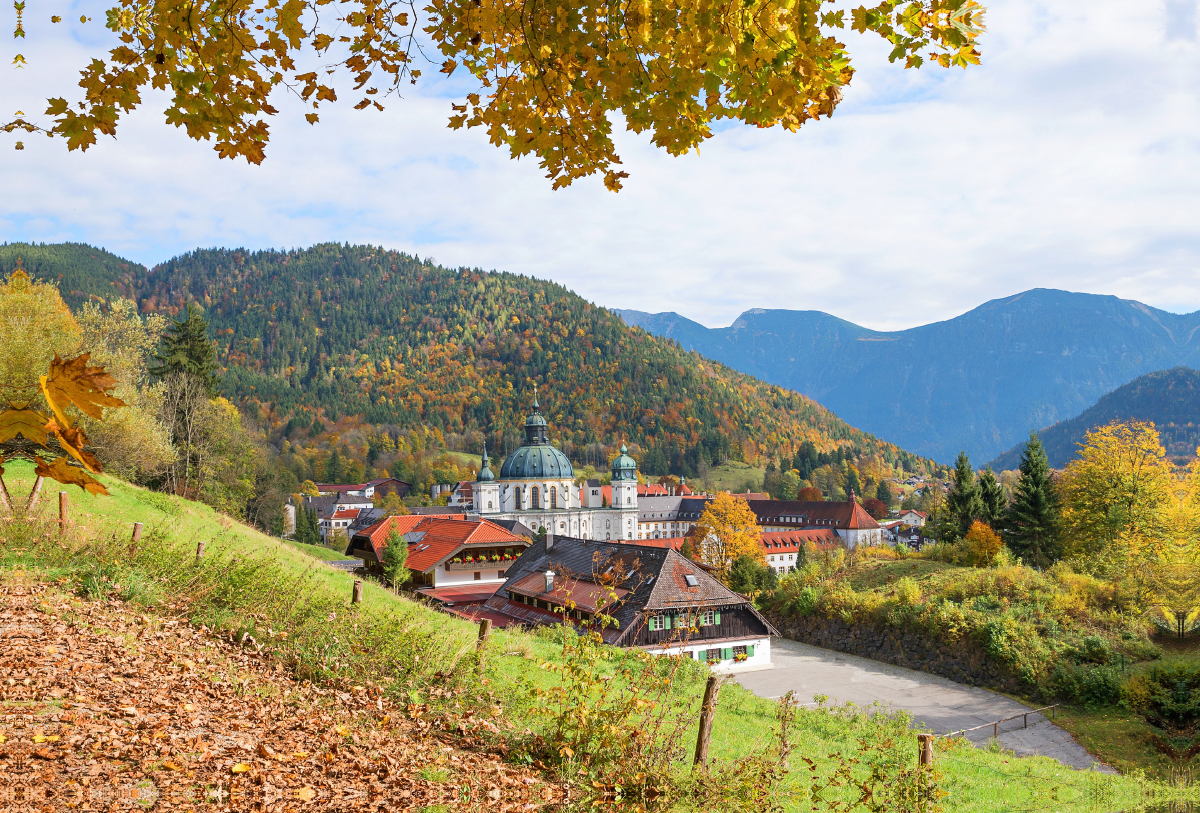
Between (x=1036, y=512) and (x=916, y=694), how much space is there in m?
18.6

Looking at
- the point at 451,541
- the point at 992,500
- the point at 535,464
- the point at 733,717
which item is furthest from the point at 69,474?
the point at 535,464

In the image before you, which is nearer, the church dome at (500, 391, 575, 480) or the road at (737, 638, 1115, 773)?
the road at (737, 638, 1115, 773)

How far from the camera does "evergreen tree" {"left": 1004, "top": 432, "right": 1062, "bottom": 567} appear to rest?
41.8 m

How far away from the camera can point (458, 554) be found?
1582 inches

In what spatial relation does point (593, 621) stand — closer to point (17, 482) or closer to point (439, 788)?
point (439, 788)

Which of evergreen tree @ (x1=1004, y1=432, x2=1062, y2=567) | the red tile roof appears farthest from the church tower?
evergreen tree @ (x1=1004, y1=432, x2=1062, y2=567)

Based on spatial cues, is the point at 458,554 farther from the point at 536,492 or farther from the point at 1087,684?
the point at 536,492

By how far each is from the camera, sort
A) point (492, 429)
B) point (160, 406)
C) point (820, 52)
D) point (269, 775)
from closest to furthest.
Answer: point (820, 52) → point (269, 775) → point (160, 406) → point (492, 429)

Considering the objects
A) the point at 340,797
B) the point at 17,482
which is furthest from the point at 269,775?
the point at 17,482

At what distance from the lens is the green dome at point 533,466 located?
84.9 meters

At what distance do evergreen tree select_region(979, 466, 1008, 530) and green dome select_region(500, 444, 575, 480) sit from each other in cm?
4939

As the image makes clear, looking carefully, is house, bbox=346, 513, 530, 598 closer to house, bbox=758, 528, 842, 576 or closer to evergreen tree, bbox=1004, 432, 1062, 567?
evergreen tree, bbox=1004, 432, 1062, 567

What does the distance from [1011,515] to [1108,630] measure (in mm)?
14705

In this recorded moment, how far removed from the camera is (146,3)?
346 centimetres
